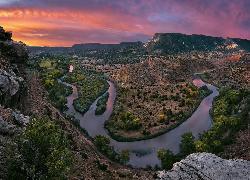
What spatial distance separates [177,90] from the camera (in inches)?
3113

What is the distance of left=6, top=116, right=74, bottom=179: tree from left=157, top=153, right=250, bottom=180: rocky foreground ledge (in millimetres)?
13756

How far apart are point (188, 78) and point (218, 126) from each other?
6880cm

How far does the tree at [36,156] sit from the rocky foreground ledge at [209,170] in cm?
1376

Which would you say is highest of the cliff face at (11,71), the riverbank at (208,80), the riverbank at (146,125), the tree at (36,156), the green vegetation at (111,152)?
the riverbank at (208,80)

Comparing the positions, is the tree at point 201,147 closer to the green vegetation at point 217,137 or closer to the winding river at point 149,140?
the green vegetation at point 217,137

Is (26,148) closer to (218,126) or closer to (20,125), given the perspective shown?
(20,125)

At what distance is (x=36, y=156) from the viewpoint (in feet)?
42.0

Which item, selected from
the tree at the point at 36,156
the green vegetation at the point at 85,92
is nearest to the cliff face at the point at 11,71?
the tree at the point at 36,156

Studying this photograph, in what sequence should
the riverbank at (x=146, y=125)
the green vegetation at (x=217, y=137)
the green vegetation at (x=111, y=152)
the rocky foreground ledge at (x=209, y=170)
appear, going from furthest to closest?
the riverbank at (x=146, y=125) → the green vegetation at (x=217, y=137) → the green vegetation at (x=111, y=152) → the rocky foreground ledge at (x=209, y=170)

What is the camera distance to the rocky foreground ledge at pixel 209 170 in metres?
18.3

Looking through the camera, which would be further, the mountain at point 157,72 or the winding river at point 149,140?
the mountain at point 157,72

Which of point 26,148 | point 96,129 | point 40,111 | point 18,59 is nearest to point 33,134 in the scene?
point 26,148

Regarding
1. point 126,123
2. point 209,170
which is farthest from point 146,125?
point 209,170

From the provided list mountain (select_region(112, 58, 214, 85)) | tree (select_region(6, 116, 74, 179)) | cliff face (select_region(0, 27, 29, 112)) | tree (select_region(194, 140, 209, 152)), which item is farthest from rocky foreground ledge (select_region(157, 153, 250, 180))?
mountain (select_region(112, 58, 214, 85))
